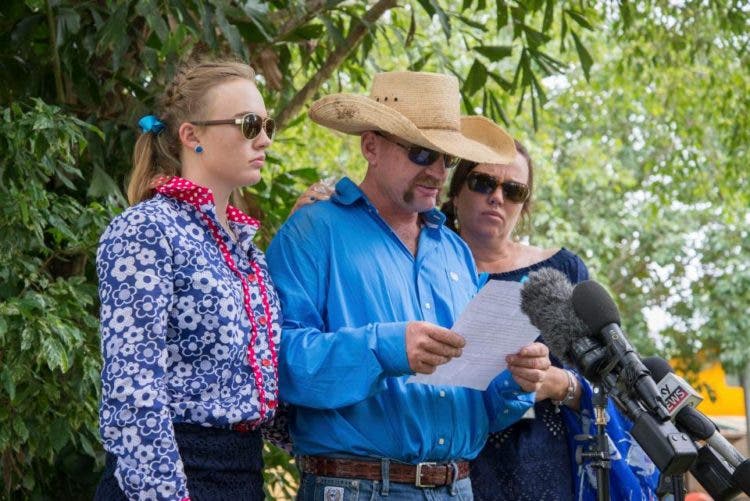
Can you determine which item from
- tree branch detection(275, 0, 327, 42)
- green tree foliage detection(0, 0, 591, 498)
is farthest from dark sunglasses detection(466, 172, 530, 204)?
tree branch detection(275, 0, 327, 42)

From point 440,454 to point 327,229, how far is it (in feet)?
2.21

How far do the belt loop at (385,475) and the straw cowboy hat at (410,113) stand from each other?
87cm

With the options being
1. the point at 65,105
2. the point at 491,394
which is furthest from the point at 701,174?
the point at 491,394

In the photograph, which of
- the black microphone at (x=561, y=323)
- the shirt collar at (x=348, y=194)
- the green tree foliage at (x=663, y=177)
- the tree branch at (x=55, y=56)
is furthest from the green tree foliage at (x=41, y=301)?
the green tree foliage at (x=663, y=177)

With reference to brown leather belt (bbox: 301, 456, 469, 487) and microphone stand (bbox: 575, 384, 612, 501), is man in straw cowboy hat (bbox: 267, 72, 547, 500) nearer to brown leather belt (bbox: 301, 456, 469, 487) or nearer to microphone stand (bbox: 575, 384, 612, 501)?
brown leather belt (bbox: 301, 456, 469, 487)

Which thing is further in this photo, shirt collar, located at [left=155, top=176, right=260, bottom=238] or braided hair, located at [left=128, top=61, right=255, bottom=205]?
braided hair, located at [left=128, top=61, right=255, bottom=205]

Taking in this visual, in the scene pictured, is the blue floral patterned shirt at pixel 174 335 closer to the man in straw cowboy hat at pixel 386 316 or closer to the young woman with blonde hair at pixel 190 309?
the young woman with blonde hair at pixel 190 309

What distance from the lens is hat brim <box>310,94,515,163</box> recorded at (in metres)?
3.50

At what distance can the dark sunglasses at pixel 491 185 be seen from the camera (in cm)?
433

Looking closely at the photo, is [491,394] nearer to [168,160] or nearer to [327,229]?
[327,229]

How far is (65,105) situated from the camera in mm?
5035

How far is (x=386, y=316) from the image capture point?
3355 mm

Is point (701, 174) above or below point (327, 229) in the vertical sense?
below

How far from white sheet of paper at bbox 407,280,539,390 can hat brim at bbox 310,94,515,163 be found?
0.59 metres
